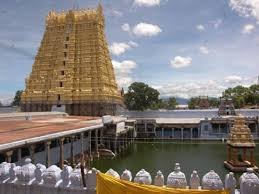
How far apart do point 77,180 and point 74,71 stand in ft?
136

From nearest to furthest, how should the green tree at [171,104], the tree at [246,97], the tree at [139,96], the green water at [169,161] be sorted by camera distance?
the green water at [169,161] → the tree at [139,96] → the tree at [246,97] → the green tree at [171,104]

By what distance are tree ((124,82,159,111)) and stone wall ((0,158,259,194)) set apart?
67874 millimetres

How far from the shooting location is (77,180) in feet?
25.3

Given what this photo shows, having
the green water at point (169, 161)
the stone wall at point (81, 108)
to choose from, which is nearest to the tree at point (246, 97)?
the stone wall at point (81, 108)

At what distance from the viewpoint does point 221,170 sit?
24.3m

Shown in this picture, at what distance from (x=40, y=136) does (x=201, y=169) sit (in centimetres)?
1197

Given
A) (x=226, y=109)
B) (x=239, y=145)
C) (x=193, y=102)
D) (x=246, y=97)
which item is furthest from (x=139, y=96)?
(x=239, y=145)

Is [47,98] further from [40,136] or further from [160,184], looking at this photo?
[160,184]

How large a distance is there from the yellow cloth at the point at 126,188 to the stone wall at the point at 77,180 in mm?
387

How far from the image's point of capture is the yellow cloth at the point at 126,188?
252 inches

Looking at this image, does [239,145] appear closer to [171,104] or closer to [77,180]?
[77,180]

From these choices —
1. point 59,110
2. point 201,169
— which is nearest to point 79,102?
point 59,110

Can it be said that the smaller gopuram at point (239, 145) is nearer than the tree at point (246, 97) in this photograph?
Yes

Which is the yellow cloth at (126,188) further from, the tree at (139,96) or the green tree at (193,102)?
the green tree at (193,102)
